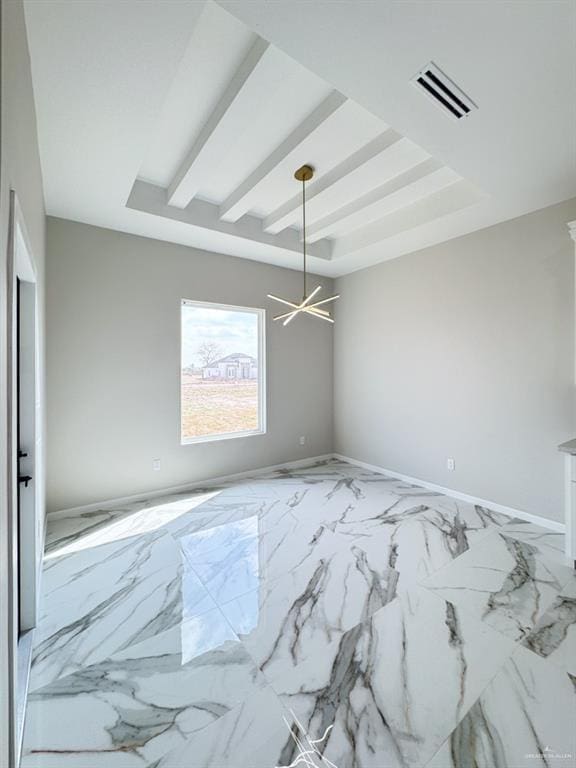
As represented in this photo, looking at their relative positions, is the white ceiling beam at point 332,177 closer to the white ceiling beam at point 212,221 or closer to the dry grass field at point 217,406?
the white ceiling beam at point 212,221

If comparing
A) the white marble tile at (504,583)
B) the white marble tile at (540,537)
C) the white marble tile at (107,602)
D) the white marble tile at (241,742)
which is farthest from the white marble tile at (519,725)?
the white marble tile at (107,602)

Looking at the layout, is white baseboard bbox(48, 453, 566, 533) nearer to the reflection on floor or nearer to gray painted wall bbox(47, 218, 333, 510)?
gray painted wall bbox(47, 218, 333, 510)

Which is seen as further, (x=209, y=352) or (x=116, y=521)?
(x=209, y=352)

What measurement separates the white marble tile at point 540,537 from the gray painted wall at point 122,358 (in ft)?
9.50

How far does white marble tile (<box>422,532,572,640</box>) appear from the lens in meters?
1.94

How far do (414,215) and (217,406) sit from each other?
10.2 feet

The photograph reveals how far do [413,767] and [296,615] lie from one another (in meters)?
0.85

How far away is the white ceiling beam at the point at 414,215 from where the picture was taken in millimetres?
3014

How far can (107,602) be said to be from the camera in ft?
6.81

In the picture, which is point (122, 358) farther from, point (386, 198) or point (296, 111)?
point (386, 198)

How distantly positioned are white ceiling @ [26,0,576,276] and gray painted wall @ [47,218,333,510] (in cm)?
40

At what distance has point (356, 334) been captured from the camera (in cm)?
492

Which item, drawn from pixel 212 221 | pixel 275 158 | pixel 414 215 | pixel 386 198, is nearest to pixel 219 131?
pixel 275 158

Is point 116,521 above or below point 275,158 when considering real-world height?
below
